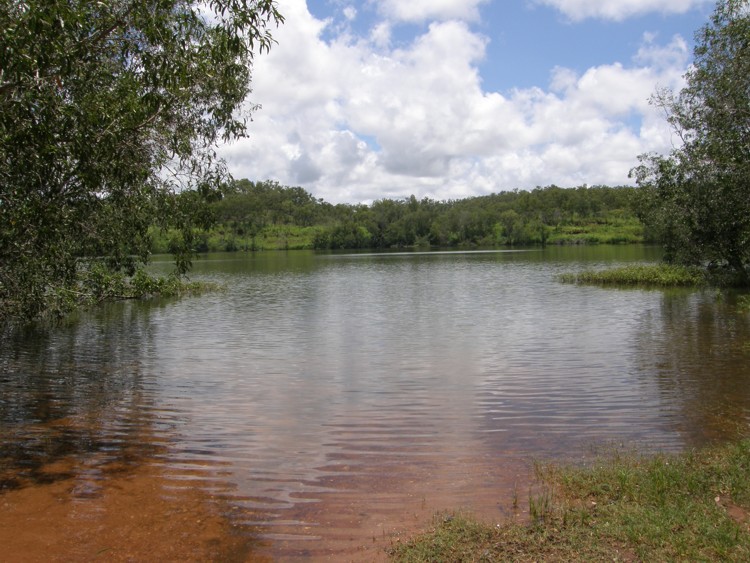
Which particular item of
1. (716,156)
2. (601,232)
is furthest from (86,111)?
(601,232)

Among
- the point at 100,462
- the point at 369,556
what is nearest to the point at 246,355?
the point at 100,462

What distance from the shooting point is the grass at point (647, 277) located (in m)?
35.3

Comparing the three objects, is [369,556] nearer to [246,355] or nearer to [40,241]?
[40,241]

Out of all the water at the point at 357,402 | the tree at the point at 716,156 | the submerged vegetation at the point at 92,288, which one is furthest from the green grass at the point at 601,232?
the submerged vegetation at the point at 92,288

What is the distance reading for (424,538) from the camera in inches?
234

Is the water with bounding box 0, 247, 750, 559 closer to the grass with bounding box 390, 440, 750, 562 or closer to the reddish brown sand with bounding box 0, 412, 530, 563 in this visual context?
the reddish brown sand with bounding box 0, 412, 530, 563

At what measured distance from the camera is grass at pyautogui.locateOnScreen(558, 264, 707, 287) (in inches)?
1390

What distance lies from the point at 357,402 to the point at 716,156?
11.4 m

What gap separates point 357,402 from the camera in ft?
41.0

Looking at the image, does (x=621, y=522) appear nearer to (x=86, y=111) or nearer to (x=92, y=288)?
(x=86, y=111)

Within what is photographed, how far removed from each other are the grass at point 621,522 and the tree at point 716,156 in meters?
9.20

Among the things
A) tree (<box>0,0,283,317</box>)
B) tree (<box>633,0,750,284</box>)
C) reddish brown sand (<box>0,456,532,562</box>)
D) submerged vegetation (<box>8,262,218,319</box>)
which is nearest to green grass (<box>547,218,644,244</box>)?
tree (<box>633,0,750,284</box>)

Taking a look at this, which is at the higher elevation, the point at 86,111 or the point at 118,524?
the point at 86,111

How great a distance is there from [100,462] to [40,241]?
3.55 m
